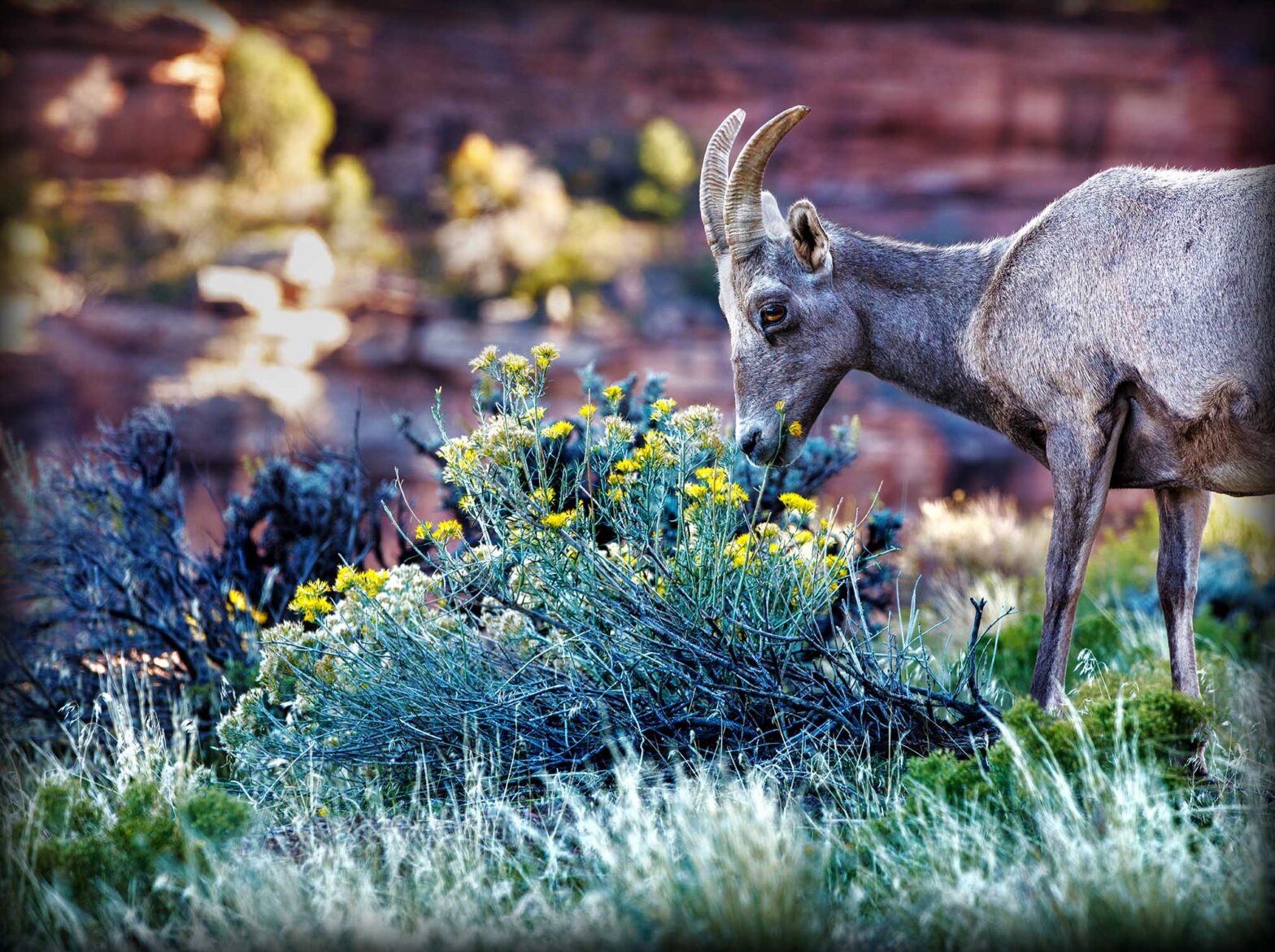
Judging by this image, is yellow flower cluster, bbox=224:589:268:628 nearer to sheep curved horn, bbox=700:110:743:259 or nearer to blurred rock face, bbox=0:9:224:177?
sheep curved horn, bbox=700:110:743:259

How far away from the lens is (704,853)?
3.25 metres

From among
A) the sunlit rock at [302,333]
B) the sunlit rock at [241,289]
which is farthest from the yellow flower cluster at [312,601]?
the sunlit rock at [241,289]

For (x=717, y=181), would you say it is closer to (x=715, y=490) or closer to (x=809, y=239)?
(x=809, y=239)

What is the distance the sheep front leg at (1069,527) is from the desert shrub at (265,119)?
1112 inches

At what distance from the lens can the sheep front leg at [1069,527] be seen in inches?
179

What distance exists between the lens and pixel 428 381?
80.7 ft

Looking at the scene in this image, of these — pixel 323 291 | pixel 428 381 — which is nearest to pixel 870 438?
pixel 428 381

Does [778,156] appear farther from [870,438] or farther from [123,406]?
[123,406]

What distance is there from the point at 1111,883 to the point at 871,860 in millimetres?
861

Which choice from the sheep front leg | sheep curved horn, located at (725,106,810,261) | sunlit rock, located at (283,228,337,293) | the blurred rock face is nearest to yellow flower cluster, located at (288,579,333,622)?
sheep curved horn, located at (725,106,810,261)

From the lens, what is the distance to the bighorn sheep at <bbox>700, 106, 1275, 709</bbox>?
4.36 m

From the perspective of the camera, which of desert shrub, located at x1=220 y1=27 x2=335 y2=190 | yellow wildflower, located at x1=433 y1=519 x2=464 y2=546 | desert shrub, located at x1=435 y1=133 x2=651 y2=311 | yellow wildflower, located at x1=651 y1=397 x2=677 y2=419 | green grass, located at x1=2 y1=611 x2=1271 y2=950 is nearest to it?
green grass, located at x1=2 y1=611 x2=1271 y2=950

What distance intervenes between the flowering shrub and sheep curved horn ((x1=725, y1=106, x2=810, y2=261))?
3.32 ft

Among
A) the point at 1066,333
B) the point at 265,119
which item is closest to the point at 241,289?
the point at 265,119
